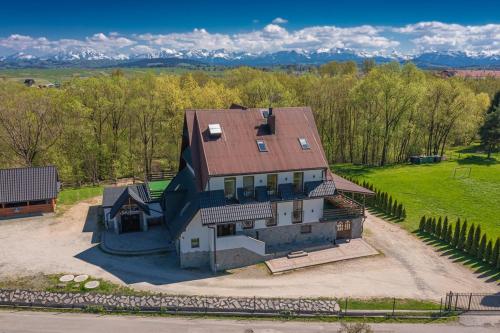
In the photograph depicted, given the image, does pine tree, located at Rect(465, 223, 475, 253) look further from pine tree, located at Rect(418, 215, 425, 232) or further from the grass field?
pine tree, located at Rect(418, 215, 425, 232)

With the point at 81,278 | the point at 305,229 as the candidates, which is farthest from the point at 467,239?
the point at 81,278

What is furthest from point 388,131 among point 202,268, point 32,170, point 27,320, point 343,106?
point 27,320

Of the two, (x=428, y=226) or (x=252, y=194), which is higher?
(x=252, y=194)

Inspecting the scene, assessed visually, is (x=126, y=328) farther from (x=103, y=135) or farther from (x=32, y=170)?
(x=103, y=135)

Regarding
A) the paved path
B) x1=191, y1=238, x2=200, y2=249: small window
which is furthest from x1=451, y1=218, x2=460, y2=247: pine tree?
x1=191, y1=238, x2=200, y2=249: small window

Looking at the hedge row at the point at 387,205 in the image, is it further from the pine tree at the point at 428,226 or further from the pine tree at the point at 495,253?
→ the pine tree at the point at 495,253

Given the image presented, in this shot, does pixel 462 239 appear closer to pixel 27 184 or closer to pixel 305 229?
pixel 305 229

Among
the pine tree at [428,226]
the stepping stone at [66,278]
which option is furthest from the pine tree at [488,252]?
the stepping stone at [66,278]
